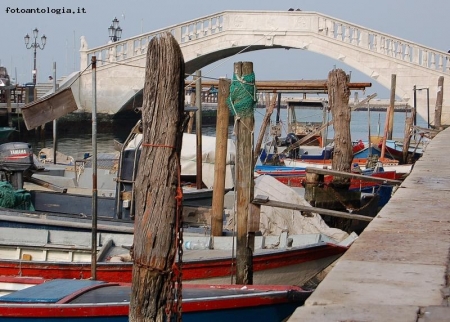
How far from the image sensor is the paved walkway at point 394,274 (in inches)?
118

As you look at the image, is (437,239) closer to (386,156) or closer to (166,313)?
(166,313)

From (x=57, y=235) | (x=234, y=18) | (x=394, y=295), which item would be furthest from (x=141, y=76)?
(x=394, y=295)

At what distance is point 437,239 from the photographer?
14.0 ft

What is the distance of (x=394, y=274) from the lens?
356 centimetres

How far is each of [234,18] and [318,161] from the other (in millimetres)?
12471

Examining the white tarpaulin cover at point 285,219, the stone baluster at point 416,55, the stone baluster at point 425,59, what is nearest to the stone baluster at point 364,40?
the stone baluster at point 416,55

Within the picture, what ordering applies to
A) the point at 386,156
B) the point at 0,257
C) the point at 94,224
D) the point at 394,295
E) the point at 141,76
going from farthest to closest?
the point at 141,76 → the point at 386,156 → the point at 0,257 → the point at 94,224 → the point at 394,295

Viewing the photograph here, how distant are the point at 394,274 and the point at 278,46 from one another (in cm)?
Answer: 2552

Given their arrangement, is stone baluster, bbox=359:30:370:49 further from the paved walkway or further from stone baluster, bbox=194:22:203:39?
the paved walkway

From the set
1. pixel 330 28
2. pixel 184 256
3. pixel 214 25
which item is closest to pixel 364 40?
pixel 330 28

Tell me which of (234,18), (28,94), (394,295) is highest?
(234,18)

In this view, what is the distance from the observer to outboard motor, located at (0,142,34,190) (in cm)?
902

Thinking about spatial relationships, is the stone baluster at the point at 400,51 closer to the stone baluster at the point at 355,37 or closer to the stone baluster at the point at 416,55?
the stone baluster at the point at 416,55

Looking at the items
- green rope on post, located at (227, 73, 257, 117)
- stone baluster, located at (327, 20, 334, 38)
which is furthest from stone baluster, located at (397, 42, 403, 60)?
green rope on post, located at (227, 73, 257, 117)
